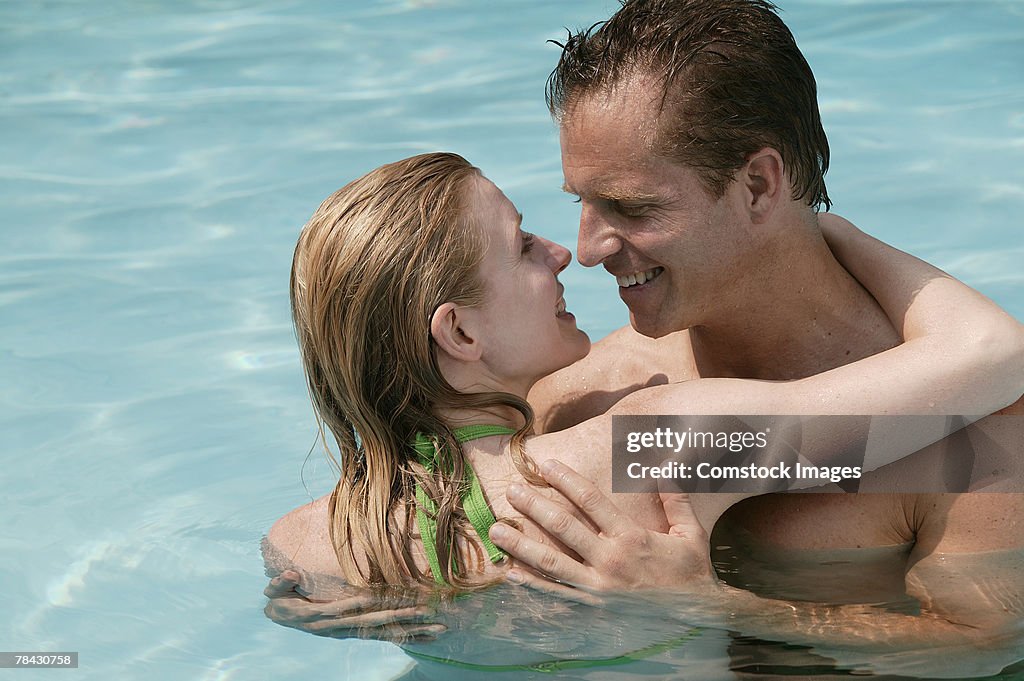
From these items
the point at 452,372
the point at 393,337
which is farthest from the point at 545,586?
the point at 393,337

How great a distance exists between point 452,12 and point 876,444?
688 centimetres

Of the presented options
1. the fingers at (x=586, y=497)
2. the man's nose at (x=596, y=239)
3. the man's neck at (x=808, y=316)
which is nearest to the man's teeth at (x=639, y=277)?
the man's nose at (x=596, y=239)

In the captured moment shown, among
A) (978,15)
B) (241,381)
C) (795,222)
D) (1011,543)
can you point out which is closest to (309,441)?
(241,381)

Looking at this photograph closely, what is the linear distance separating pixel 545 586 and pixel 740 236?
109 cm

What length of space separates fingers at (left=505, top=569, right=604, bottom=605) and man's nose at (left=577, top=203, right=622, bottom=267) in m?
0.86

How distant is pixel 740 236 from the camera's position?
3.64 m

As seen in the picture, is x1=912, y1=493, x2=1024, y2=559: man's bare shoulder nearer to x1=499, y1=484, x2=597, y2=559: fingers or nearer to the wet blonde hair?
x1=499, y1=484, x2=597, y2=559: fingers

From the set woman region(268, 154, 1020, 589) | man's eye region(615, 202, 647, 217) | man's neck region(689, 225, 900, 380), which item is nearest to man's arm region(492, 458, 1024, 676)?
woman region(268, 154, 1020, 589)

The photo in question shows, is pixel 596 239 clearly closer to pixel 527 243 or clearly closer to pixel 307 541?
pixel 527 243

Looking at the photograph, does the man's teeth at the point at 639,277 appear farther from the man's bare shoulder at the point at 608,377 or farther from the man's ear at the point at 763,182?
the man's bare shoulder at the point at 608,377

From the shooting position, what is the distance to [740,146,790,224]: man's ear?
358 cm

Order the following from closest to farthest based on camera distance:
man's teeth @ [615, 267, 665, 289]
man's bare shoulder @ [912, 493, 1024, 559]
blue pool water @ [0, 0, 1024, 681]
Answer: man's bare shoulder @ [912, 493, 1024, 559] → man's teeth @ [615, 267, 665, 289] → blue pool water @ [0, 0, 1024, 681]

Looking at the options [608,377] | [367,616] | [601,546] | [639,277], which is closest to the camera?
[601,546]

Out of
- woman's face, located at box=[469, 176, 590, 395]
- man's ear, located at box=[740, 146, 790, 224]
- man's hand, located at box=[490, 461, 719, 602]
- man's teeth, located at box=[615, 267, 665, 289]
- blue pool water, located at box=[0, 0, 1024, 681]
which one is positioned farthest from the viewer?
blue pool water, located at box=[0, 0, 1024, 681]
